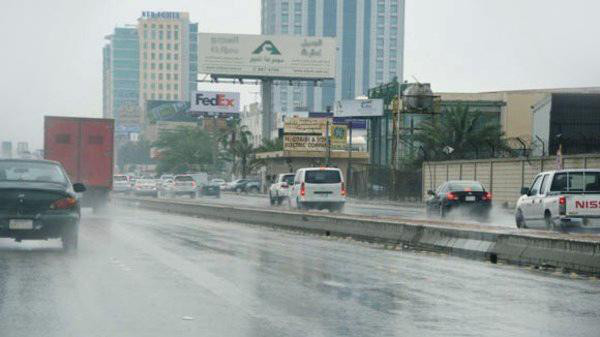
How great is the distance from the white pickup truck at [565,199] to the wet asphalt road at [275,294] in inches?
183

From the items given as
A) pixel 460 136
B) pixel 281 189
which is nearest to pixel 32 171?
pixel 281 189

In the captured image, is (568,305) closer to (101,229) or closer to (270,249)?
(270,249)

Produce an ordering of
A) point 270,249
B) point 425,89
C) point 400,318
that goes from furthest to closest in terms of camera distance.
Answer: point 425,89, point 270,249, point 400,318

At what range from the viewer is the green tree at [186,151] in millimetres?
157875

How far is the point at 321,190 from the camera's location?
42.9 m

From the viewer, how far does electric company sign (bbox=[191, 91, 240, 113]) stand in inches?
5699

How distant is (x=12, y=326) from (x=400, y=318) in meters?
3.76

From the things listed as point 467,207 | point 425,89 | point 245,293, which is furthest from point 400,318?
point 425,89

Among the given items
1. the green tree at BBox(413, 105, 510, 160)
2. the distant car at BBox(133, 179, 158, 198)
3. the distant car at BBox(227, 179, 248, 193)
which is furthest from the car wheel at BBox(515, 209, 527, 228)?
the distant car at BBox(227, 179, 248, 193)

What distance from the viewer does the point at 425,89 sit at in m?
84.1

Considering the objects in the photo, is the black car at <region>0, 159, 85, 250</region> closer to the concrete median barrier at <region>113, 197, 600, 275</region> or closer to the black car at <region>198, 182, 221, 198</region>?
the concrete median barrier at <region>113, 197, 600, 275</region>

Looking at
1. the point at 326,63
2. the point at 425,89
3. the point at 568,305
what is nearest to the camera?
the point at 568,305

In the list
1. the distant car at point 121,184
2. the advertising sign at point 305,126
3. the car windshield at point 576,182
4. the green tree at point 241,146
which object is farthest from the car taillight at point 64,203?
the green tree at point 241,146

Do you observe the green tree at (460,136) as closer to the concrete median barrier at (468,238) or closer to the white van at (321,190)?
the white van at (321,190)
